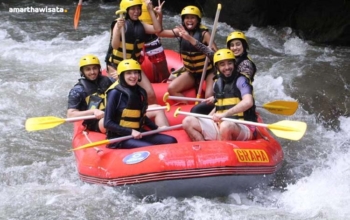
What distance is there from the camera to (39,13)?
13.0 meters

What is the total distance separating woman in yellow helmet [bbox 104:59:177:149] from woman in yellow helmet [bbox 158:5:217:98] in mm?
1119

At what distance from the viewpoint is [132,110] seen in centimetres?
464

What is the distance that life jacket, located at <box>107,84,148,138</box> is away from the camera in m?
4.62

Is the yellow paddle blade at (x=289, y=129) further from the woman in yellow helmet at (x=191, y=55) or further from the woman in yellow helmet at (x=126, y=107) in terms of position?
the woman in yellow helmet at (x=191, y=55)

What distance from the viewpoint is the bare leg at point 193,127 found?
15.8 ft

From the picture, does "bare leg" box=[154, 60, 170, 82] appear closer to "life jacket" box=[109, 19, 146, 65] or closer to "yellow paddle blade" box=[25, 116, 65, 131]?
"life jacket" box=[109, 19, 146, 65]

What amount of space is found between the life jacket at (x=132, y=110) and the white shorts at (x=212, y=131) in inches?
21.5

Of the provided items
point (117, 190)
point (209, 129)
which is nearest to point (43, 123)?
point (117, 190)

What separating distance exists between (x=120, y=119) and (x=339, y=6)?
21.6 feet

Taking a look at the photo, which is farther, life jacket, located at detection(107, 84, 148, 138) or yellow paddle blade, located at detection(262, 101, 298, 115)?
yellow paddle blade, located at detection(262, 101, 298, 115)

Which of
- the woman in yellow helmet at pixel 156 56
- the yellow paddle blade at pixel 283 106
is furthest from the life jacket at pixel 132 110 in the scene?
the woman in yellow helmet at pixel 156 56

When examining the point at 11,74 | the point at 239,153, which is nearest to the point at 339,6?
the point at 11,74

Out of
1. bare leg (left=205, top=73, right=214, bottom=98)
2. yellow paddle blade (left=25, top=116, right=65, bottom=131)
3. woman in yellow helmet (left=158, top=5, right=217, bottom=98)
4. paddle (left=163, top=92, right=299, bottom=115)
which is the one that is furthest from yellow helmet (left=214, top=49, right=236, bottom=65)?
yellow paddle blade (left=25, top=116, right=65, bottom=131)

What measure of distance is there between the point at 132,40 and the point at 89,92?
84 cm
